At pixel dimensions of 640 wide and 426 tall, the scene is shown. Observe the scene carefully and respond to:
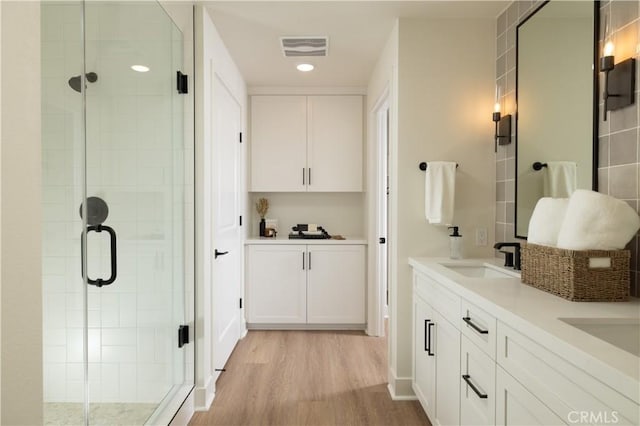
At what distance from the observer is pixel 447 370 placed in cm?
200

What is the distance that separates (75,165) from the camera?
1.60 meters

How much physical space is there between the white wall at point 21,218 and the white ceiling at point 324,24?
1.80m

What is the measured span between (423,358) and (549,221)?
1.09 metres

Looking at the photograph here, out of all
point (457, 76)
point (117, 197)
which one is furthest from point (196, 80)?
point (457, 76)

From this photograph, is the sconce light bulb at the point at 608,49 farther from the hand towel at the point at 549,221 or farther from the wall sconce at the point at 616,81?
the hand towel at the point at 549,221

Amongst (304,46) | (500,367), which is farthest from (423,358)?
(304,46)

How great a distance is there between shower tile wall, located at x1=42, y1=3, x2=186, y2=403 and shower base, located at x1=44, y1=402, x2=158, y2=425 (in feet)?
0.10

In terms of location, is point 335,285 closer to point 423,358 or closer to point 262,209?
point 262,209

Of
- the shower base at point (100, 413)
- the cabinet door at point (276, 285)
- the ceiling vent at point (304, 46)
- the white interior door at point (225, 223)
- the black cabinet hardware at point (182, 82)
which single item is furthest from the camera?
the cabinet door at point (276, 285)

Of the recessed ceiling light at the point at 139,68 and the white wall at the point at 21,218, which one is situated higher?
the recessed ceiling light at the point at 139,68

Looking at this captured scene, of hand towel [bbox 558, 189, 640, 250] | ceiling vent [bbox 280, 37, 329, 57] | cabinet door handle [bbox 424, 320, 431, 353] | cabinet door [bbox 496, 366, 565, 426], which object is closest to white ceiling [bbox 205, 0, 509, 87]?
ceiling vent [bbox 280, 37, 329, 57]

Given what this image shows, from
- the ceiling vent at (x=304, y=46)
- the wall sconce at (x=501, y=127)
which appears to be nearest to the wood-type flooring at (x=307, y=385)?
the wall sconce at (x=501, y=127)

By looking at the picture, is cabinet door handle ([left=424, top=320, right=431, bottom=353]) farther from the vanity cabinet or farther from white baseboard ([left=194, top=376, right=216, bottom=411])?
white baseboard ([left=194, top=376, right=216, bottom=411])

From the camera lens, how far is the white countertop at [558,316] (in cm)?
87
